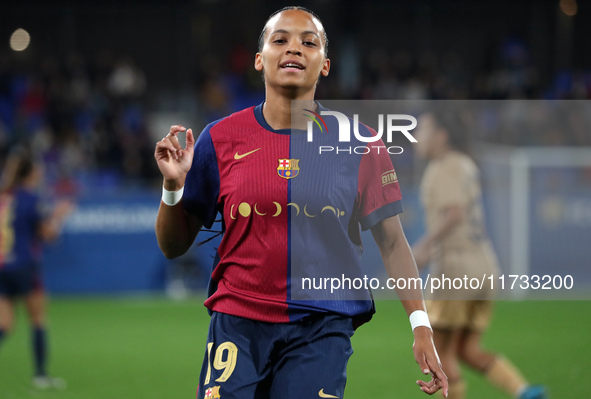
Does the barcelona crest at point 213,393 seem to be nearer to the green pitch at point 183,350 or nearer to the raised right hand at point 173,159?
the raised right hand at point 173,159

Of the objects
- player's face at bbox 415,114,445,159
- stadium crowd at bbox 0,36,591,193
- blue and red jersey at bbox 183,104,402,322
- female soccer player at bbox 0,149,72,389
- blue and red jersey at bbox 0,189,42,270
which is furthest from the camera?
stadium crowd at bbox 0,36,591,193

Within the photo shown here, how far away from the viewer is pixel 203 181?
10.8ft

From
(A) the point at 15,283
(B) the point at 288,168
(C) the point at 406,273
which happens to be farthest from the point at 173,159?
(A) the point at 15,283

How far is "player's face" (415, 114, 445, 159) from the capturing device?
5.91 metres

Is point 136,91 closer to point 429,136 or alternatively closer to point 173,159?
point 429,136

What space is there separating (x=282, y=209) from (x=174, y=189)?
1.35 ft

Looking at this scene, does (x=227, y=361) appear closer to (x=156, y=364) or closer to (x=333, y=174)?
(x=333, y=174)

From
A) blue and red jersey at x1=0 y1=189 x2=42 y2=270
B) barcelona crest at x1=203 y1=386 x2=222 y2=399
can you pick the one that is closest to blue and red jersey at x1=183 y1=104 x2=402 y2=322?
barcelona crest at x1=203 y1=386 x2=222 y2=399

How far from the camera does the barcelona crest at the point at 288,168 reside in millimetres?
3211

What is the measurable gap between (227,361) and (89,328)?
29.7 feet

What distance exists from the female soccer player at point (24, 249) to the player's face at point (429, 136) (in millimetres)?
3919

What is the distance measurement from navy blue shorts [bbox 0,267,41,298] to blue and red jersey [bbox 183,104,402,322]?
16.7 feet

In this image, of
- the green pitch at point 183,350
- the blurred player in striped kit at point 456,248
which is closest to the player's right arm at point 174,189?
the blurred player in striped kit at point 456,248

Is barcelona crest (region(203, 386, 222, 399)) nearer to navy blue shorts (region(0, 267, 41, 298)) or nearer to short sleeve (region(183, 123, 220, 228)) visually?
short sleeve (region(183, 123, 220, 228))
